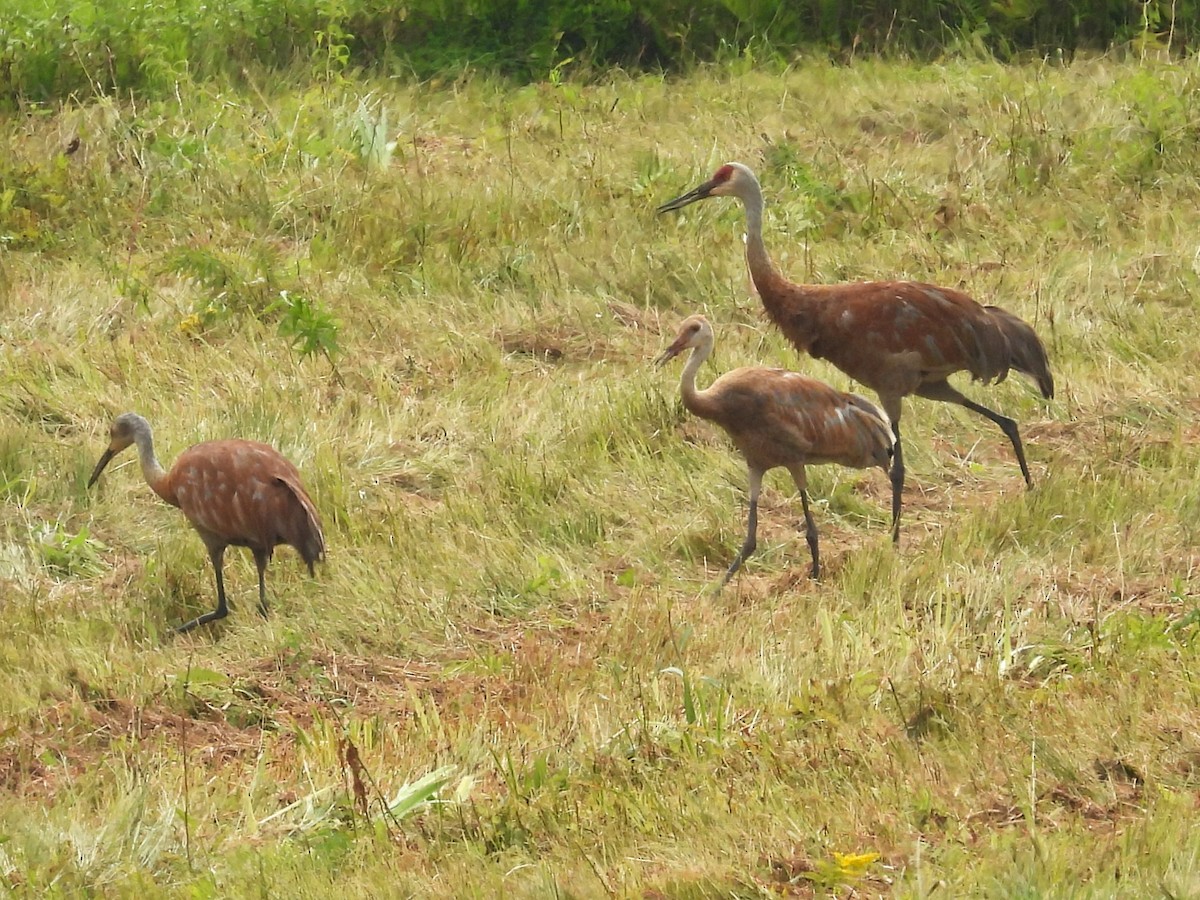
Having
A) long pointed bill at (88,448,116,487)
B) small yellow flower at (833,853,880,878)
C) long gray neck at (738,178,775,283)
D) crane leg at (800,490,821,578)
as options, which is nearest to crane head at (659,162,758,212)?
long gray neck at (738,178,775,283)

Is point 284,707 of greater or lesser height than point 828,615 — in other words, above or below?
below

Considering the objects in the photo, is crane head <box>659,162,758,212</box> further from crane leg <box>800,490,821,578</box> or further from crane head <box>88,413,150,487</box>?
crane head <box>88,413,150,487</box>

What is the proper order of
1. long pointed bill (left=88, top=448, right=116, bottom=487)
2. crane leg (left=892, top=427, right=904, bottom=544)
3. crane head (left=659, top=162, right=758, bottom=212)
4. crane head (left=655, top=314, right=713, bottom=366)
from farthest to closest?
crane head (left=659, top=162, right=758, bottom=212) → long pointed bill (left=88, top=448, right=116, bottom=487) → crane head (left=655, top=314, right=713, bottom=366) → crane leg (left=892, top=427, right=904, bottom=544)

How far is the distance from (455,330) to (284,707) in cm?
367

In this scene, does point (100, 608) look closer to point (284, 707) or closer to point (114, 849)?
point (284, 707)

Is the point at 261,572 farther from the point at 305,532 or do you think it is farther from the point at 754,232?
the point at 754,232

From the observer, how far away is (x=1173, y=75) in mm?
12188

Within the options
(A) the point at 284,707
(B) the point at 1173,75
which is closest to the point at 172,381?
(A) the point at 284,707

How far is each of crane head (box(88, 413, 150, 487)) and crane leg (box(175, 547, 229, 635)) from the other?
0.73 m

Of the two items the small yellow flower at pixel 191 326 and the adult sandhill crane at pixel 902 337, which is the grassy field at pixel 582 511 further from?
the adult sandhill crane at pixel 902 337

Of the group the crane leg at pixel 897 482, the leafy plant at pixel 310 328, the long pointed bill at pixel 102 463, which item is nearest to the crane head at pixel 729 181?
the crane leg at pixel 897 482

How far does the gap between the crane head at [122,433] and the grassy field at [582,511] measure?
267 millimetres

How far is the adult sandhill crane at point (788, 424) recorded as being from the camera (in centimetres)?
716

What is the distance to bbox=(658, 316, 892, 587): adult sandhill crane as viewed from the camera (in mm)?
7156
